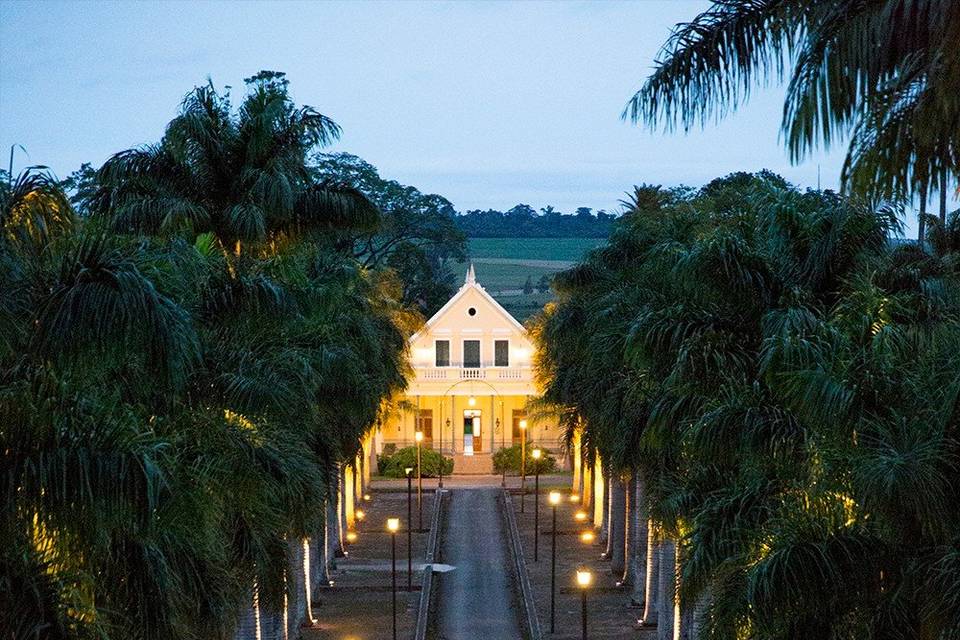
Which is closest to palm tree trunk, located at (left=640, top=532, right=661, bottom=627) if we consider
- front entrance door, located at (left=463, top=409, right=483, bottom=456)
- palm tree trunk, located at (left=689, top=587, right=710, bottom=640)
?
palm tree trunk, located at (left=689, top=587, right=710, bottom=640)

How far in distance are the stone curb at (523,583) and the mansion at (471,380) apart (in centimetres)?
1918

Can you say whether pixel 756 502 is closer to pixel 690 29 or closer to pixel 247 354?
pixel 247 354

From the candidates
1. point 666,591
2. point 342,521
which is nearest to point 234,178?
point 666,591

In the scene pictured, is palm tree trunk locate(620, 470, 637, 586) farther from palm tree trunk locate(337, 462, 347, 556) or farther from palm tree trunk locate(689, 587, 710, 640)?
palm tree trunk locate(337, 462, 347, 556)

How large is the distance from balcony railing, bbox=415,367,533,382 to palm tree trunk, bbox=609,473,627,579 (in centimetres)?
2913

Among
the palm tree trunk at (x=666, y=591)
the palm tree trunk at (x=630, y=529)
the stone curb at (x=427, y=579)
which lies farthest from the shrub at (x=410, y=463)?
the palm tree trunk at (x=666, y=591)

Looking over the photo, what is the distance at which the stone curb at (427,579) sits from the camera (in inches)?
1257

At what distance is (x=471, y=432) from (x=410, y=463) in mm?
9164

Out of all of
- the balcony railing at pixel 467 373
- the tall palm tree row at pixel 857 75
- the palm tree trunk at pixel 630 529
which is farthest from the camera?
the balcony railing at pixel 467 373

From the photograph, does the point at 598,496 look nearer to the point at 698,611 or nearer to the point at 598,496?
the point at 598,496

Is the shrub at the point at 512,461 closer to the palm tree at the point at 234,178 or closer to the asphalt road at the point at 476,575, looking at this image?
the asphalt road at the point at 476,575

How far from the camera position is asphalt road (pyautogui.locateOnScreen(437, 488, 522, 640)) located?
34.2 metres

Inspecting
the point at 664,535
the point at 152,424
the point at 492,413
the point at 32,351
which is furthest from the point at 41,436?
the point at 492,413

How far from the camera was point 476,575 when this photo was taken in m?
41.5
